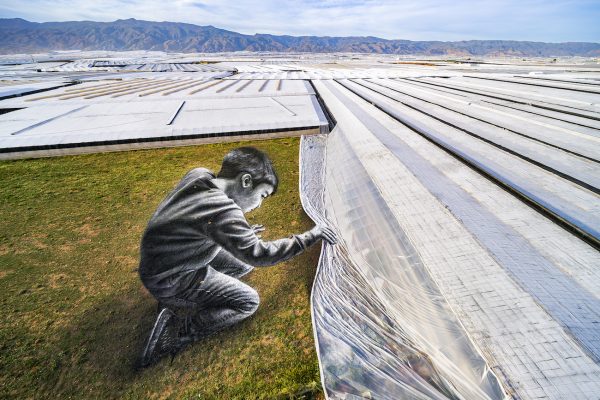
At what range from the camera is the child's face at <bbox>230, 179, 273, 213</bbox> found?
549cm

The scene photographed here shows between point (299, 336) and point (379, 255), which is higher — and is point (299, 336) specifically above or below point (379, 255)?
below

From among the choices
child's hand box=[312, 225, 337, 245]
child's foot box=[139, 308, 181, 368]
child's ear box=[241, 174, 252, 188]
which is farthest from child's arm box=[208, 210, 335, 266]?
child's foot box=[139, 308, 181, 368]

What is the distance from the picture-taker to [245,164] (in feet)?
17.9

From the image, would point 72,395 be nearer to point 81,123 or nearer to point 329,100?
point 81,123

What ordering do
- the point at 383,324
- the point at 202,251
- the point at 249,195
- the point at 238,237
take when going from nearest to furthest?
the point at 383,324 → the point at 238,237 → the point at 202,251 → the point at 249,195

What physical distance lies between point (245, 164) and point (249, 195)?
63cm

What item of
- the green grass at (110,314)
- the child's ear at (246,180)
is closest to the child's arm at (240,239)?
the child's ear at (246,180)

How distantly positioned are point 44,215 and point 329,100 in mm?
16339

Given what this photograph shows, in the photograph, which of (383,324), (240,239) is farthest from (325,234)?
(383,324)

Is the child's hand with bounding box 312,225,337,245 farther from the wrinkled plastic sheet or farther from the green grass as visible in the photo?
the green grass

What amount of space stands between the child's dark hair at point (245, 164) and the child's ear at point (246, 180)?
6 centimetres

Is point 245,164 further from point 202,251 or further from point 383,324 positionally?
point 383,324

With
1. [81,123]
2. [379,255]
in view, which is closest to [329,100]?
[81,123]

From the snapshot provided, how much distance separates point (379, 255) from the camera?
18.2ft
